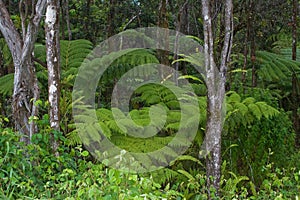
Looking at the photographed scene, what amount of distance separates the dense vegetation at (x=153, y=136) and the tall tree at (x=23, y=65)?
0.10 metres

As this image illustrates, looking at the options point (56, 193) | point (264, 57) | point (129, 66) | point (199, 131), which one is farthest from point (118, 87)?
point (56, 193)

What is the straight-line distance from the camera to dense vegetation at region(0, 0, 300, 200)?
2.98 metres

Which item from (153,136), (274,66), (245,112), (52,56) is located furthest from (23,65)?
(274,66)

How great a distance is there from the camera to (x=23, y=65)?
3.83 metres

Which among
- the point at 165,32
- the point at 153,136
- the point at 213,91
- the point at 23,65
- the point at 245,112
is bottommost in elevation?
the point at 153,136

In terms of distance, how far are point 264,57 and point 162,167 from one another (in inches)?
152

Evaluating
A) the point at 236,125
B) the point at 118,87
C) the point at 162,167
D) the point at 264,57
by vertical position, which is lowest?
the point at 162,167

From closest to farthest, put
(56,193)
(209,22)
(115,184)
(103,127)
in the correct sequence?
(115,184), (56,193), (209,22), (103,127)

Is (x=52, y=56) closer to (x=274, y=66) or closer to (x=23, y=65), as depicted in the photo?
(x=23, y=65)

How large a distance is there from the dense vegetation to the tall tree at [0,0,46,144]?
0.32 ft

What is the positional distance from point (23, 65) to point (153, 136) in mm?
1516

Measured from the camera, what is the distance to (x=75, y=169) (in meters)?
3.38

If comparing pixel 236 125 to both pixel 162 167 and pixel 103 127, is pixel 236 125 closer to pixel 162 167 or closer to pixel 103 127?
pixel 162 167

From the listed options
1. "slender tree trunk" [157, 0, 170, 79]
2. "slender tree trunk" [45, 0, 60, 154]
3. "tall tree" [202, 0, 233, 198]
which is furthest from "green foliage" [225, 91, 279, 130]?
"slender tree trunk" [45, 0, 60, 154]
